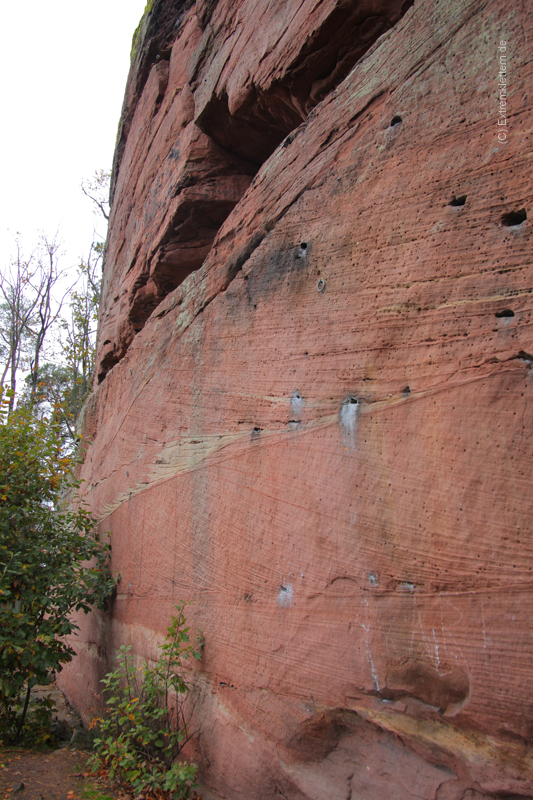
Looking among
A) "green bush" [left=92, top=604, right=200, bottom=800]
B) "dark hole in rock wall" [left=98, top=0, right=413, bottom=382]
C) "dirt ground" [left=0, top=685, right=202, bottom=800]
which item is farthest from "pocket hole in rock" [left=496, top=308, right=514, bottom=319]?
"dirt ground" [left=0, top=685, right=202, bottom=800]

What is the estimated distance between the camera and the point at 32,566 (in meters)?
3.77

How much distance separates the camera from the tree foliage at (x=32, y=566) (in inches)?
141

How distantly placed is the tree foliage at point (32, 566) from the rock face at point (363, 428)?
650mm

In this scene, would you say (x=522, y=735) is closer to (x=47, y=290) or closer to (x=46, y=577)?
(x=46, y=577)

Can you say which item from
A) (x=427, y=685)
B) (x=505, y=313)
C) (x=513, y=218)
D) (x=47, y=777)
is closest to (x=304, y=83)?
(x=513, y=218)

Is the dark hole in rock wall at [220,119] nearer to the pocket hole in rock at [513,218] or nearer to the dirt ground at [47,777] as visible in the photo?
the pocket hole in rock at [513,218]

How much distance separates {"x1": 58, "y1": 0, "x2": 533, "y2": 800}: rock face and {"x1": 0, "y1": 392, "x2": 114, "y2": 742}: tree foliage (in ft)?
2.13

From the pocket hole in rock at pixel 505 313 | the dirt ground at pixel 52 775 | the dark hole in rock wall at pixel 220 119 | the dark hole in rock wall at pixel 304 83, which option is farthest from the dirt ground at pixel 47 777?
the dark hole in rock wall at pixel 304 83

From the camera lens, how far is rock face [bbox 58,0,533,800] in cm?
180

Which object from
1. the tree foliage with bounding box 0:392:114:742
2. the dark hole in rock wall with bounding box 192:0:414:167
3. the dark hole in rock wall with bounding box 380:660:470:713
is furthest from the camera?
the tree foliage with bounding box 0:392:114:742

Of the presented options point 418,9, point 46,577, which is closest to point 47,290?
point 46,577

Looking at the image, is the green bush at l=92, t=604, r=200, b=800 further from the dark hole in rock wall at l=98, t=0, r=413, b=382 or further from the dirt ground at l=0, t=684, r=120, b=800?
the dark hole in rock wall at l=98, t=0, r=413, b=382

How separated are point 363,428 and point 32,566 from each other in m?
2.83

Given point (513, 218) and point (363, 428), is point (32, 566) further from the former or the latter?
point (513, 218)
